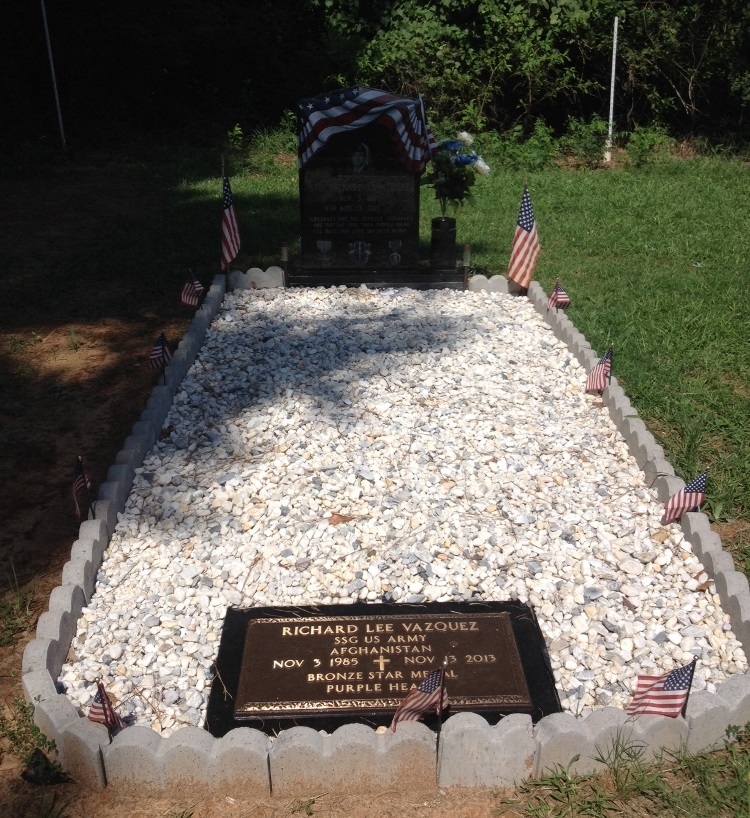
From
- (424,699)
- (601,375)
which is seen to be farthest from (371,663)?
(601,375)

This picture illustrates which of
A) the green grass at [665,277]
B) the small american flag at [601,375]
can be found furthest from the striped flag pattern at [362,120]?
the small american flag at [601,375]

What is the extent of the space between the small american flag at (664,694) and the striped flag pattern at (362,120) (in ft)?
20.9

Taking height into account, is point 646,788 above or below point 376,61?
below

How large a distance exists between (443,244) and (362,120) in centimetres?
152

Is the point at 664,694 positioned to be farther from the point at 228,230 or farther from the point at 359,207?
the point at 359,207

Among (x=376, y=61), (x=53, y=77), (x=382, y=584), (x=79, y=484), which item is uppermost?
(x=376, y=61)

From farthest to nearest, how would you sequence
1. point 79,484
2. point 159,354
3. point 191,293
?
1. point 191,293
2. point 159,354
3. point 79,484

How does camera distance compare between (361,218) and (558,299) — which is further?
(361,218)

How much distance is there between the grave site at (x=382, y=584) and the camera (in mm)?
3410

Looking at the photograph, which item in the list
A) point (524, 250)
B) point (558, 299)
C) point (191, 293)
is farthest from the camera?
point (524, 250)

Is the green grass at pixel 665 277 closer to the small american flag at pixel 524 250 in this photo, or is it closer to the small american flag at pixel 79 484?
the small american flag at pixel 524 250

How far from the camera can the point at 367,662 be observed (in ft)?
12.8

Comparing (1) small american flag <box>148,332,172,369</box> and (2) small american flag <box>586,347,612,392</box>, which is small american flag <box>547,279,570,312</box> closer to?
(2) small american flag <box>586,347,612,392</box>

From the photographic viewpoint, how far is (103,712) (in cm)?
346
